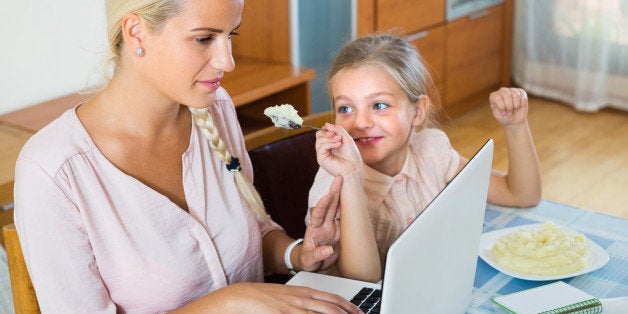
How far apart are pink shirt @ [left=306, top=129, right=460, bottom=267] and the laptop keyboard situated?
287mm

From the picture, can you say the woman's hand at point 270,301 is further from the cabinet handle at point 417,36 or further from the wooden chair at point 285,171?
the cabinet handle at point 417,36

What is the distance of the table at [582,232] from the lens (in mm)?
1364

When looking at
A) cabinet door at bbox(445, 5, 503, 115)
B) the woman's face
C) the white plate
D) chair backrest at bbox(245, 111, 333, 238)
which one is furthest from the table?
cabinet door at bbox(445, 5, 503, 115)

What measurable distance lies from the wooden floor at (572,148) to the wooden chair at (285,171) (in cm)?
188

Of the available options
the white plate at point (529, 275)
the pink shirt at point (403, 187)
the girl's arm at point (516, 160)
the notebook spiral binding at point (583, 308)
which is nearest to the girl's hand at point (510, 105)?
the girl's arm at point (516, 160)

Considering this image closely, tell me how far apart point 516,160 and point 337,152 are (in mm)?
474

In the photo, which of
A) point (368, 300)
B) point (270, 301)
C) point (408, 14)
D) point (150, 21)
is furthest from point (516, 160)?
point (408, 14)

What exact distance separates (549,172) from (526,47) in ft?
4.00

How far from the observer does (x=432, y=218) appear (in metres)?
0.98

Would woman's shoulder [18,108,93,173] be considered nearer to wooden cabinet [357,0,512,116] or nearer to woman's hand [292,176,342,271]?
woman's hand [292,176,342,271]

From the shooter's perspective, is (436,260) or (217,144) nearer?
(436,260)

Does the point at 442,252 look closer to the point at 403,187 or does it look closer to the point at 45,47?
the point at 403,187

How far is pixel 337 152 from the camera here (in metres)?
1.50

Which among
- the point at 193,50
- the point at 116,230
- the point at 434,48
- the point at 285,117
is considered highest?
the point at 193,50
